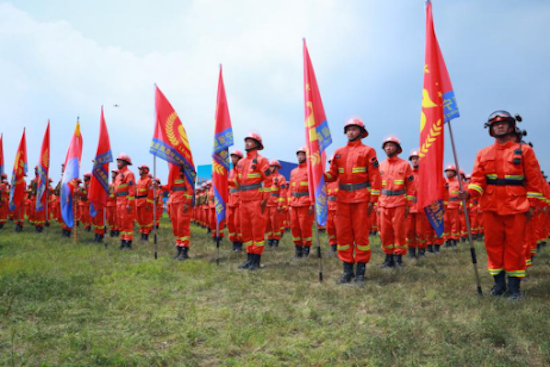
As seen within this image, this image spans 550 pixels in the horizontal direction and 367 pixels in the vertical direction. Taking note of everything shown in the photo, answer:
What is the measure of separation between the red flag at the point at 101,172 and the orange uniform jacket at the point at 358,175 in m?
6.94

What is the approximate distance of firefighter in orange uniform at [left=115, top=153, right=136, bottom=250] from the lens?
32.4 feet

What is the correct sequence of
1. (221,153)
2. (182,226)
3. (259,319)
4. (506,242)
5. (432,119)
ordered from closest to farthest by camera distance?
(259,319) < (506,242) < (432,119) < (221,153) < (182,226)

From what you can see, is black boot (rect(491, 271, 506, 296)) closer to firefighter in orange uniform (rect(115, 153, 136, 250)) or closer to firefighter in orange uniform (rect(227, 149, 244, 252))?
firefighter in orange uniform (rect(227, 149, 244, 252))

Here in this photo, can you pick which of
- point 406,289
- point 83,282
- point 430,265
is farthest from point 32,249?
point 430,265

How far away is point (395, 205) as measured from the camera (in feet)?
23.5

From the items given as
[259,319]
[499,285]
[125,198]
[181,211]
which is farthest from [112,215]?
[499,285]

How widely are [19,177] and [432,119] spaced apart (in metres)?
13.7

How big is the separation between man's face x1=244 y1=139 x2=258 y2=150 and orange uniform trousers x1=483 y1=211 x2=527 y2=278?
4.34 metres

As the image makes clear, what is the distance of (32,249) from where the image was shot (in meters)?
9.02

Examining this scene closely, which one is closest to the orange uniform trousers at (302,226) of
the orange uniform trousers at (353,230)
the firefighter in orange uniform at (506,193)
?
the orange uniform trousers at (353,230)

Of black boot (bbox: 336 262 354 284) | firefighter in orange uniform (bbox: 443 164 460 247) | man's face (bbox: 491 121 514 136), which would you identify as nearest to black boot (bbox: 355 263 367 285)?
black boot (bbox: 336 262 354 284)

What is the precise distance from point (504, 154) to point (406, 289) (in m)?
2.28

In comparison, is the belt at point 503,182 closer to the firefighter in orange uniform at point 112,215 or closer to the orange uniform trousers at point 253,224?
the orange uniform trousers at point 253,224

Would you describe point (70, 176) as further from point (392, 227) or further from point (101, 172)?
point (392, 227)
